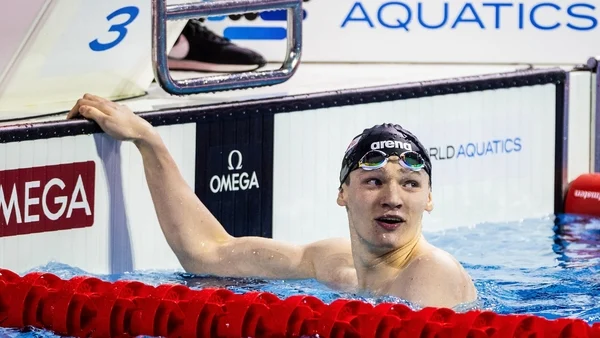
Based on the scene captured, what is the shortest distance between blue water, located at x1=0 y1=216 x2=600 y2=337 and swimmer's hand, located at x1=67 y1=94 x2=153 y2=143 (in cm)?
42

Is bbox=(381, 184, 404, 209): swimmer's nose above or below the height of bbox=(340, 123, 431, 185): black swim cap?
below

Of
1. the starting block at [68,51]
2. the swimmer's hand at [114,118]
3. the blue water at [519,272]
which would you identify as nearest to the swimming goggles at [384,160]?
the blue water at [519,272]

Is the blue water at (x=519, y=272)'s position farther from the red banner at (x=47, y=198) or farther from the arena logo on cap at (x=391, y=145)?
the arena logo on cap at (x=391, y=145)

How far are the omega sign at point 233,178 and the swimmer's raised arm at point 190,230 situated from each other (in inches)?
14.3

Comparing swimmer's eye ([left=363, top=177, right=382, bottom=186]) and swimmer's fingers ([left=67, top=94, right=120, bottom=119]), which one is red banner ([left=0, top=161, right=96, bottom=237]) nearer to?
swimmer's fingers ([left=67, top=94, right=120, bottom=119])

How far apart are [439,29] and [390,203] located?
8.34 ft

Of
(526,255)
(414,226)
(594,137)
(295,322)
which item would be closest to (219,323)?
(295,322)

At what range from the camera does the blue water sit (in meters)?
3.64

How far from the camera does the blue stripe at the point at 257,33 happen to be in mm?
5496

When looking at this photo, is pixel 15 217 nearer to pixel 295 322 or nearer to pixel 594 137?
pixel 295 322

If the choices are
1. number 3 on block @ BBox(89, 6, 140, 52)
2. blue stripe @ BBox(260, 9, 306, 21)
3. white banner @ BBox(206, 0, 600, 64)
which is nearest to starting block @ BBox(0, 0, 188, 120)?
number 3 on block @ BBox(89, 6, 140, 52)

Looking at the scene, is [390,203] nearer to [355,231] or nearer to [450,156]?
[355,231]

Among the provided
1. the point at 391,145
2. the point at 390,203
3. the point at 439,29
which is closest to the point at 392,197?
the point at 390,203

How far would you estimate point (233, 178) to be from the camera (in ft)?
14.0
